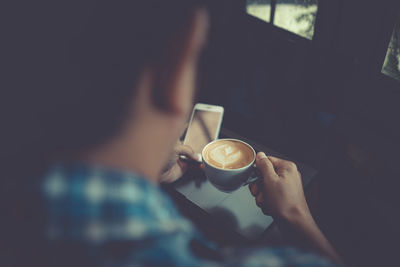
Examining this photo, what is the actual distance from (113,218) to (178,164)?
83 cm

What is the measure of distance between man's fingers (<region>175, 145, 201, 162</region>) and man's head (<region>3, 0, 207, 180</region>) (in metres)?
0.78

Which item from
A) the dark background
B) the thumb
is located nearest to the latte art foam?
the thumb

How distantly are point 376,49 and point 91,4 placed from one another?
1102mm

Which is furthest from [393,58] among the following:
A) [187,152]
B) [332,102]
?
[187,152]

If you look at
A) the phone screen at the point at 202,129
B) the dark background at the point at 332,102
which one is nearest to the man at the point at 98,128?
the phone screen at the point at 202,129

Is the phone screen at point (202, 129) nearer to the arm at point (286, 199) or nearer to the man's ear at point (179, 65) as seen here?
the arm at point (286, 199)

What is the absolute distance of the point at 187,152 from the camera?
1.31 metres

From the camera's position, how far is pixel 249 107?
1.72m

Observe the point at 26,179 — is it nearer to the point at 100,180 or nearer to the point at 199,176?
the point at 100,180

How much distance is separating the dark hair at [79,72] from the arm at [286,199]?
1.99ft

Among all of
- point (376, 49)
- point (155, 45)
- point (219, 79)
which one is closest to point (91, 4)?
point (155, 45)

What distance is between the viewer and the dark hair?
0.48 metres

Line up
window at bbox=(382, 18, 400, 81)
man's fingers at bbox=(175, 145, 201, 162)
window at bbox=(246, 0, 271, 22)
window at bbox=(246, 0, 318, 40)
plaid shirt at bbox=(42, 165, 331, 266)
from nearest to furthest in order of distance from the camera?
plaid shirt at bbox=(42, 165, 331, 266) → window at bbox=(382, 18, 400, 81) → man's fingers at bbox=(175, 145, 201, 162) → window at bbox=(246, 0, 318, 40) → window at bbox=(246, 0, 271, 22)

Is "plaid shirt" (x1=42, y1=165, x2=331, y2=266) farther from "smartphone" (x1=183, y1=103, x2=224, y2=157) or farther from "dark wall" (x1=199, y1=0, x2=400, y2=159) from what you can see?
"dark wall" (x1=199, y1=0, x2=400, y2=159)
